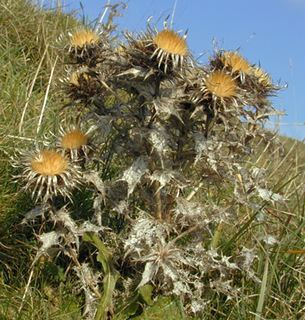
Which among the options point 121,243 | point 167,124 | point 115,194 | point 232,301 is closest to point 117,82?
point 167,124

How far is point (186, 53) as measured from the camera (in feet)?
7.12

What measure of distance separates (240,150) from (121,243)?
25.2 inches

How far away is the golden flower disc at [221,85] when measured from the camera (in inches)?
85.3

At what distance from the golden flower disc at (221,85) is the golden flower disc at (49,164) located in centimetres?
60

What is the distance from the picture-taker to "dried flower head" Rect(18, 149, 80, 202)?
2137 millimetres

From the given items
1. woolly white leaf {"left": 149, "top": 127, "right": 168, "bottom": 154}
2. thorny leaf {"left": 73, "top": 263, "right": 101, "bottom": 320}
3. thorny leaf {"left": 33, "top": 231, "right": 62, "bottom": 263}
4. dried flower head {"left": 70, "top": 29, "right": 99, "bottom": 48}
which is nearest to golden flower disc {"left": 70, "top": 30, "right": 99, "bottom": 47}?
dried flower head {"left": 70, "top": 29, "right": 99, "bottom": 48}

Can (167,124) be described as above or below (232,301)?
above

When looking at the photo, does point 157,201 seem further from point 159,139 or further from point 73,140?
point 73,140

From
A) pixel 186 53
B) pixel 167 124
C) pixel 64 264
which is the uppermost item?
pixel 186 53

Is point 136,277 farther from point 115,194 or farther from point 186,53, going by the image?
point 186,53

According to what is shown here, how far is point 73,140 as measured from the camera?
2.35 m

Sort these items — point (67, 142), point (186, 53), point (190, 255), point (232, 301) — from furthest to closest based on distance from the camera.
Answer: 1. point (232, 301)
2. point (190, 255)
3. point (67, 142)
4. point (186, 53)

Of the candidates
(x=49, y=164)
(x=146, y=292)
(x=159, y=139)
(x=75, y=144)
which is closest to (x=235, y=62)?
(x=159, y=139)

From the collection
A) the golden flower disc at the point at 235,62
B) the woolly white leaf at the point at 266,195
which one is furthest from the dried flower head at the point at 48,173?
the woolly white leaf at the point at 266,195
